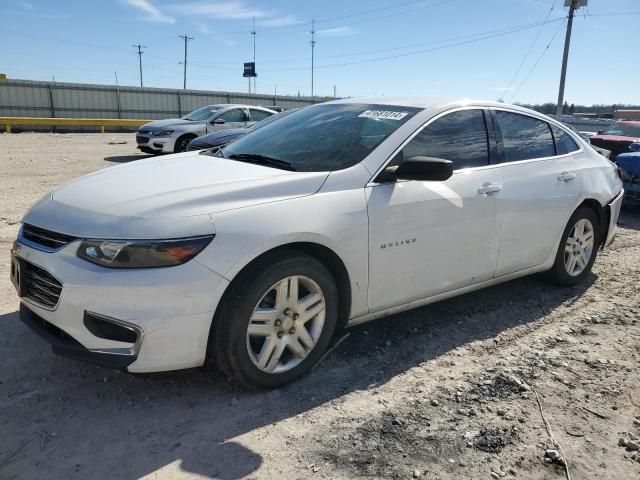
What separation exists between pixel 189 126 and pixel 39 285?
38.9 feet

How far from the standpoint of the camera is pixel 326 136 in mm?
3641

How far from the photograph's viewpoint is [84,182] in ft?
10.8

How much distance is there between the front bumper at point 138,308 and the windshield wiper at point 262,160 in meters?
1.00

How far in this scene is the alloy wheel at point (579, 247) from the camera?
470 centimetres

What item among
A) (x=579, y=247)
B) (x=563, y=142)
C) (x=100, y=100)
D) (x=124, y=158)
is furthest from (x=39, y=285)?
(x=100, y=100)

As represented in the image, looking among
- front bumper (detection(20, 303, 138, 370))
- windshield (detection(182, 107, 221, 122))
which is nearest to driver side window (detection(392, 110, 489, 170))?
front bumper (detection(20, 303, 138, 370))

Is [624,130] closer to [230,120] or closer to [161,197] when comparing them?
[230,120]

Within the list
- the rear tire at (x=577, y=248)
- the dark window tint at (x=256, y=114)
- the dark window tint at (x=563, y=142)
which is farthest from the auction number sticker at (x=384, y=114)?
the dark window tint at (x=256, y=114)

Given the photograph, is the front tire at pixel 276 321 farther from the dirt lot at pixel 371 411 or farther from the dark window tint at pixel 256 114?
the dark window tint at pixel 256 114

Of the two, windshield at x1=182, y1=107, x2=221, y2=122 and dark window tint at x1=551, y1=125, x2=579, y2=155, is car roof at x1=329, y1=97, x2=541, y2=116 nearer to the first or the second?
dark window tint at x1=551, y1=125, x2=579, y2=155

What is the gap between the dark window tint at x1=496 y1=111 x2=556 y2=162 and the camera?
4.11m

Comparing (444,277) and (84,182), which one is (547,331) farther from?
(84,182)

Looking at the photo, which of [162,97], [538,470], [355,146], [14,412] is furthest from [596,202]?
[162,97]

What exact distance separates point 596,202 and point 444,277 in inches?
83.1
